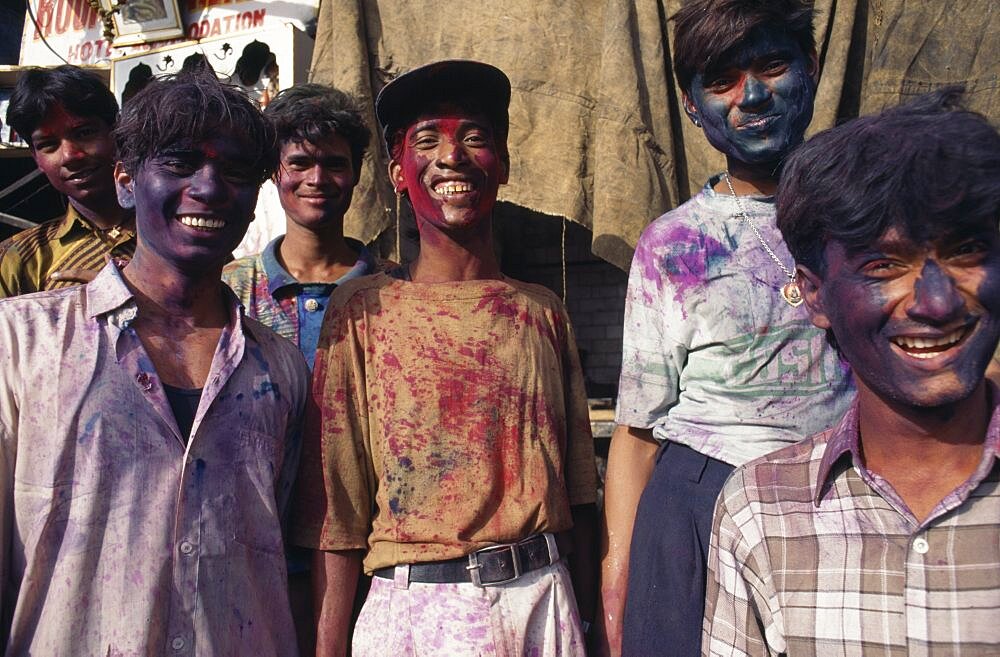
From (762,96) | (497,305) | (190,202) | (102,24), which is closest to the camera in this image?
(190,202)

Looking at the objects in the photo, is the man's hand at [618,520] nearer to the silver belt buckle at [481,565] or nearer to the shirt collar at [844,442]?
the silver belt buckle at [481,565]

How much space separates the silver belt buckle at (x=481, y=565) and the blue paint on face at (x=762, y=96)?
3.71 ft

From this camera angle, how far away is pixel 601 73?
398 cm

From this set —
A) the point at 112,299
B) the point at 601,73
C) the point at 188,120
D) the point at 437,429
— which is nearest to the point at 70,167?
the point at 188,120

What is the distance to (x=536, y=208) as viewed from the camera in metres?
4.10

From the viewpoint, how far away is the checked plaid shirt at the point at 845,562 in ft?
4.68

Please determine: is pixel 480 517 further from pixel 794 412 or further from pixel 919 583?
pixel 919 583

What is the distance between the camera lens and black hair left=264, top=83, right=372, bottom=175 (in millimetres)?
3033

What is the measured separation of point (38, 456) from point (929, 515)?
5.54ft

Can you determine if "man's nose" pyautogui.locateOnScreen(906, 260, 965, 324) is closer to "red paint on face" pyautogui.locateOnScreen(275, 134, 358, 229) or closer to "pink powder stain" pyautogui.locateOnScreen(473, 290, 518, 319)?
"pink powder stain" pyautogui.locateOnScreen(473, 290, 518, 319)

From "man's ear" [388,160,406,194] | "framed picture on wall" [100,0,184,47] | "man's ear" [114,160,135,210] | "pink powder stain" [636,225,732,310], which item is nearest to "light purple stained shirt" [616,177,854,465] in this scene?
"pink powder stain" [636,225,732,310]

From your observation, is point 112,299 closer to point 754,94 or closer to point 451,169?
→ point 451,169

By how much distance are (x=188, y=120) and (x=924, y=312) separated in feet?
5.43

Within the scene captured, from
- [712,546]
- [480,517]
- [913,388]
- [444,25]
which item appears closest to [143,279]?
[480,517]
